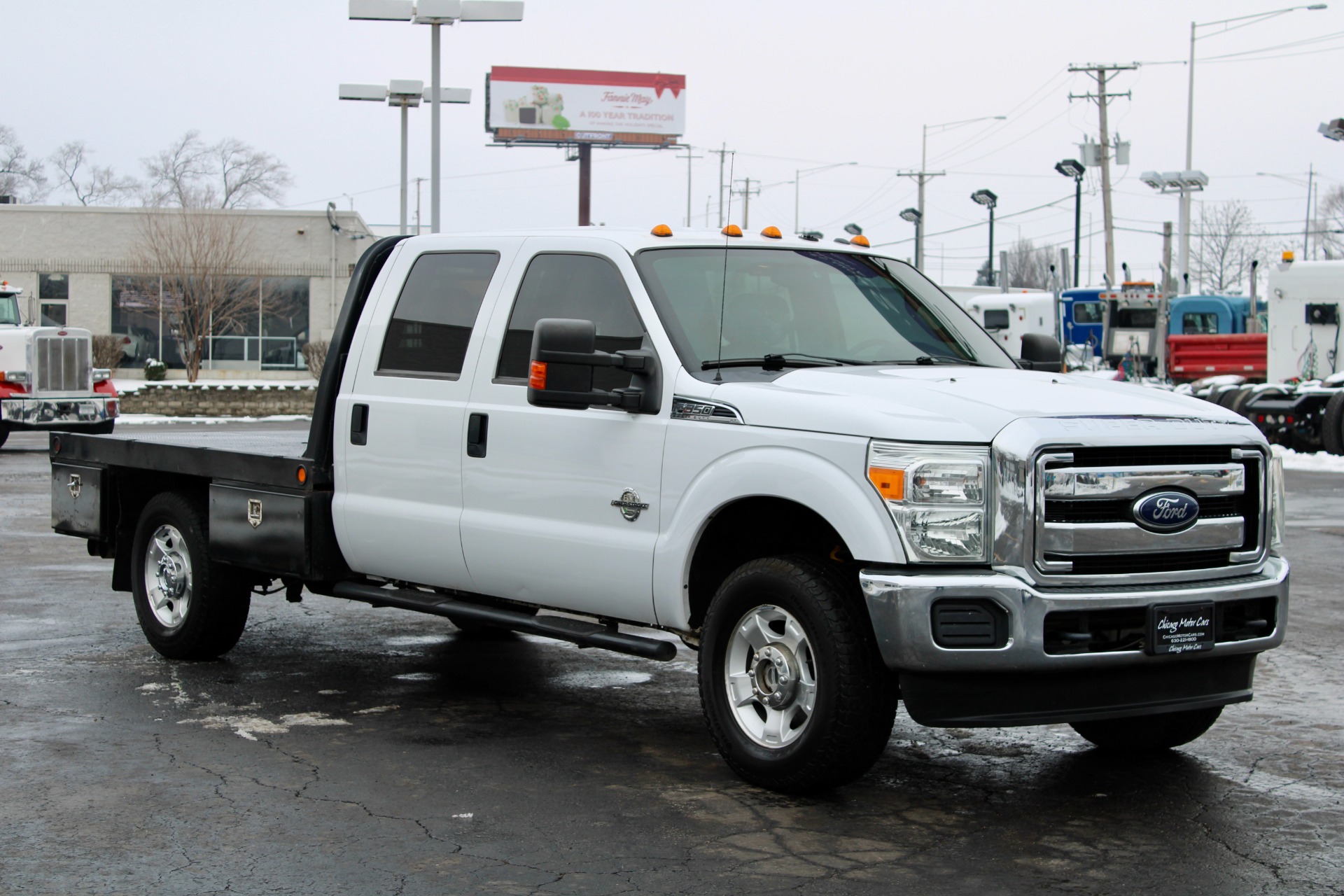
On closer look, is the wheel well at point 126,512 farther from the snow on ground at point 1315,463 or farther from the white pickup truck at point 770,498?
the snow on ground at point 1315,463

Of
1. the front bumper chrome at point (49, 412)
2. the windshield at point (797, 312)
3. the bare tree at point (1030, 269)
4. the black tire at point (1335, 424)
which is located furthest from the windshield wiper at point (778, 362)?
the bare tree at point (1030, 269)

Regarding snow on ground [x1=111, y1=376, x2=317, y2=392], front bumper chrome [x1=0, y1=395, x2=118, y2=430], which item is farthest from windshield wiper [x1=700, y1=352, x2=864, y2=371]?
snow on ground [x1=111, y1=376, x2=317, y2=392]

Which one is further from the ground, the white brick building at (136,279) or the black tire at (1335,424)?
the white brick building at (136,279)

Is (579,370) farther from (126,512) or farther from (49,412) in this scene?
(49,412)

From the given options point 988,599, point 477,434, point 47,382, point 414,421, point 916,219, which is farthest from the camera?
point 916,219

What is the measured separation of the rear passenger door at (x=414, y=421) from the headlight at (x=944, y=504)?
2350 millimetres

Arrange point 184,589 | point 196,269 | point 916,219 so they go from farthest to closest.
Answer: point 916,219
point 196,269
point 184,589

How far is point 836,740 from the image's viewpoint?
534 cm

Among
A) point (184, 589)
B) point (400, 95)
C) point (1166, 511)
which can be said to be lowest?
point (184, 589)

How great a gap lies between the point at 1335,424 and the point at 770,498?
20516 millimetres

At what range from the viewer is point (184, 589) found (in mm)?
8188

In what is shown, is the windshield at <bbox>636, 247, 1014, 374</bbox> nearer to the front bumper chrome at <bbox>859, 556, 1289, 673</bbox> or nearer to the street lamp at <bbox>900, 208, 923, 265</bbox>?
the front bumper chrome at <bbox>859, 556, 1289, 673</bbox>

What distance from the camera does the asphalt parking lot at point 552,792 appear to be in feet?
15.8

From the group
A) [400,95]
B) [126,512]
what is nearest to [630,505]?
[126,512]
